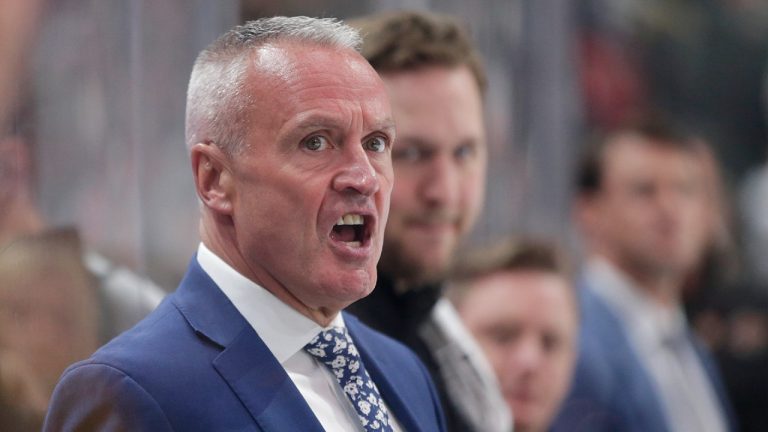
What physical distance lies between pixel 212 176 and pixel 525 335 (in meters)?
1.12

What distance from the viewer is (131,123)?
5.22 feet

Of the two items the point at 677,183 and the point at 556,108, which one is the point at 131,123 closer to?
the point at 677,183

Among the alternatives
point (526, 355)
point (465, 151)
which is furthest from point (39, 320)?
point (526, 355)

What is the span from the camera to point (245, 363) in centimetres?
115

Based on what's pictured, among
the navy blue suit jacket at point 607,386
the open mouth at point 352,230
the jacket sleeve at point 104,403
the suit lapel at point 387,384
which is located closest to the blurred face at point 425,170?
the suit lapel at point 387,384

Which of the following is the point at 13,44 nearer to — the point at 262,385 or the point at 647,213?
the point at 262,385

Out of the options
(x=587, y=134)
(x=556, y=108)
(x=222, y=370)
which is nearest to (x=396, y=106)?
(x=222, y=370)

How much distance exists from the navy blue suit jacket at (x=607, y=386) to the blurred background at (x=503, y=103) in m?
0.37

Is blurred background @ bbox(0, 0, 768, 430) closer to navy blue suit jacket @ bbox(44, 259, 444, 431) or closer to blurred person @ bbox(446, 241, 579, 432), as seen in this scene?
navy blue suit jacket @ bbox(44, 259, 444, 431)

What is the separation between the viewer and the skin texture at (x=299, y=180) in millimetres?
1166

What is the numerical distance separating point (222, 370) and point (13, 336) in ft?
1.09

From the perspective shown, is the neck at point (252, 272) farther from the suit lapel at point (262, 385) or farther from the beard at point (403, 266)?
the beard at point (403, 266)

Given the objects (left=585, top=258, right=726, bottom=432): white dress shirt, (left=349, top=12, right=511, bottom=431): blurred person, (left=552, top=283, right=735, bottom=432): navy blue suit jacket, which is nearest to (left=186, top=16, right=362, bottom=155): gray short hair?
(left=349, top=12, right=511, bottom=431): blurred person

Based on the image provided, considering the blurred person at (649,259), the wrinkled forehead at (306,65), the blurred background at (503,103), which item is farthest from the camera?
the blurred person at (649,259)
